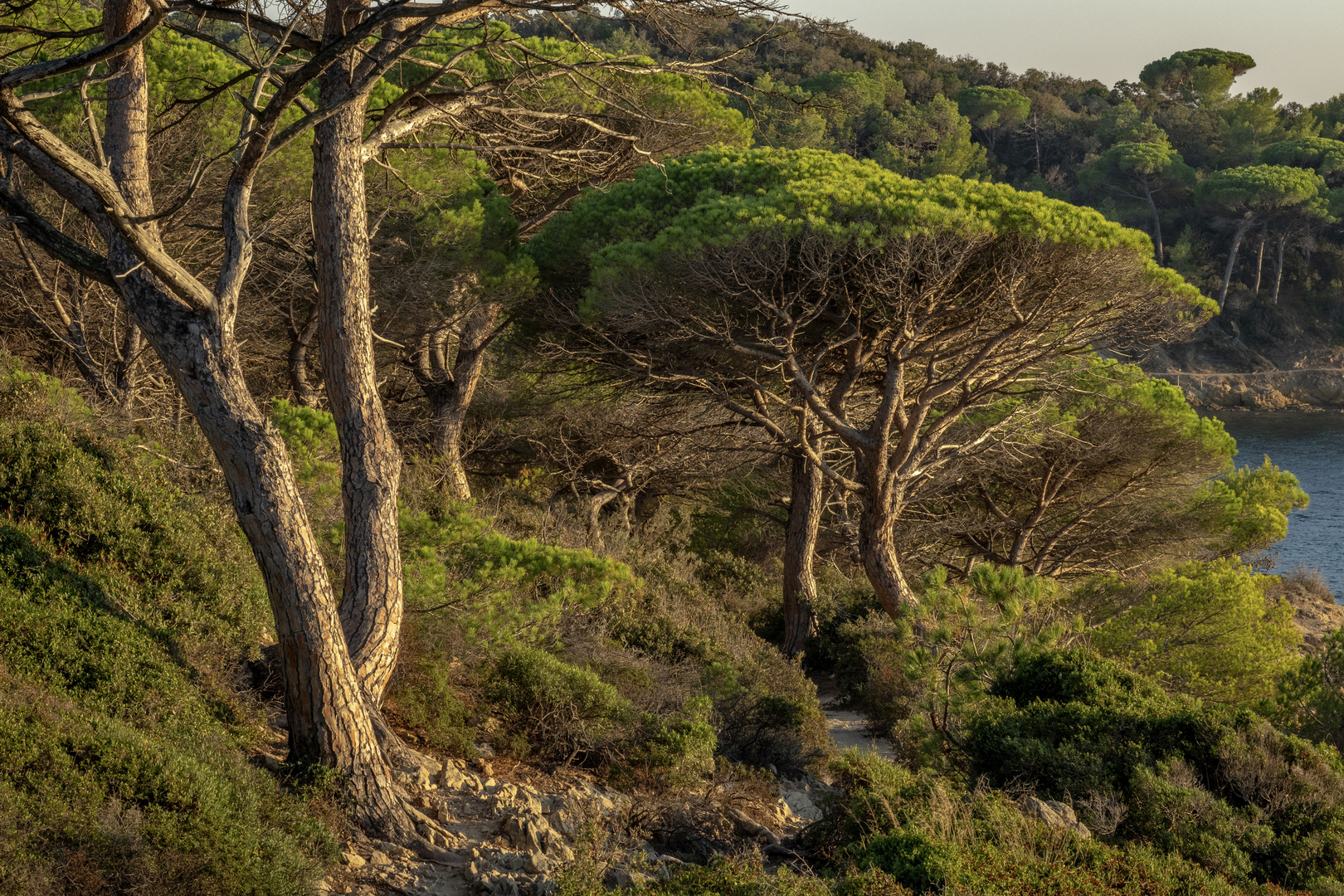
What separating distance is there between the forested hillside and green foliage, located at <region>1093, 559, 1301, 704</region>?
0.18ft

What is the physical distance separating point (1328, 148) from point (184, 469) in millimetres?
54608

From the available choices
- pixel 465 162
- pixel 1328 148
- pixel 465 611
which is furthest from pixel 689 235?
pixel 1328 148

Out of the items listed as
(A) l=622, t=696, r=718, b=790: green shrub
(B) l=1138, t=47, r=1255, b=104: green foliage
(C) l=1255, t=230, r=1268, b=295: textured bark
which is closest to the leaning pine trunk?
(A) l=622, t=696, r=718, b=790: green shrub

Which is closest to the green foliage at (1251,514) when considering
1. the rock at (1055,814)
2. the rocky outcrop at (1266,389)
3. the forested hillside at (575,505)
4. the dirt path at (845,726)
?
the forested hillside at (575,505)

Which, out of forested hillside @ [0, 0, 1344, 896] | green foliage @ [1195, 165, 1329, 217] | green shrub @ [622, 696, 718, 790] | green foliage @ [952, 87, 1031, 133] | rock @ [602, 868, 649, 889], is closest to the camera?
forested hillside @ [0, 0, 1344, 896]

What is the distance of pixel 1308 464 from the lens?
3550 centimetres

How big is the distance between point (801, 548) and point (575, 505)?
3388mm

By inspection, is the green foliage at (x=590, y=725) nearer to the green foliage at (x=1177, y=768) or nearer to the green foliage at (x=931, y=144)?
the green foliage at (x=1177, y=768)

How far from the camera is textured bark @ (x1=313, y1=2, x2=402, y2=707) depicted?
556 centimetres

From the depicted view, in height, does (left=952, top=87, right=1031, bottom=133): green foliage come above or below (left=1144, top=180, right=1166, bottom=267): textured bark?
above

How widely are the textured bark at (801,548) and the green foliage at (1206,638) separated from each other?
403 cm

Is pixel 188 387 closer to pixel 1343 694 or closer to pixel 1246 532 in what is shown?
pixel 1343 694

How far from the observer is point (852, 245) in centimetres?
1069

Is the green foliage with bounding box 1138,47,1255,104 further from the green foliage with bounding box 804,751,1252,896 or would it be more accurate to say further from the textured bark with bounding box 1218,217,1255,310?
the green foliage with bounding box 804,751,1252,896
